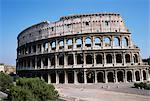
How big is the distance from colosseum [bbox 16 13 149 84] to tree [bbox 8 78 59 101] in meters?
24.8

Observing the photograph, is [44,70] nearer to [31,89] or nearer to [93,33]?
[93,33]

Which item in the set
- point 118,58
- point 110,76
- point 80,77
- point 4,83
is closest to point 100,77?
point 110,76

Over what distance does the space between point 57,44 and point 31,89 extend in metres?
29.6

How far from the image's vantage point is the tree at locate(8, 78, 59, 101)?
22.0m

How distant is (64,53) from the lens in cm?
5244

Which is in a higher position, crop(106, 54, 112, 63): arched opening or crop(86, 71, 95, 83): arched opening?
crop(106, 54, 112, 63): arched opening

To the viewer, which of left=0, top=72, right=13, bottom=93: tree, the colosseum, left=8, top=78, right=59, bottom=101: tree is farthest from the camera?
the colosseum

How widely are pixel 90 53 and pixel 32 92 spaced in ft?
89.7

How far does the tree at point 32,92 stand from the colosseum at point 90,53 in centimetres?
2483

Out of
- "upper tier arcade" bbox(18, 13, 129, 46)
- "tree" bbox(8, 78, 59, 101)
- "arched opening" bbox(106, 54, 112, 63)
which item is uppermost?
"upper tier arcade" bbox(18, 13, 129, 46)

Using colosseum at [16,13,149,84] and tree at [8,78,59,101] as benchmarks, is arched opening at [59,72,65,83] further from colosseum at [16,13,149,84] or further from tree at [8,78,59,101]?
tree at [8,78,59,101]

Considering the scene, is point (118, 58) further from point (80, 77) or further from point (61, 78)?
point (61, 78)

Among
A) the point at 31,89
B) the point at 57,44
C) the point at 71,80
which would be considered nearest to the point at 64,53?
the point at 57,44

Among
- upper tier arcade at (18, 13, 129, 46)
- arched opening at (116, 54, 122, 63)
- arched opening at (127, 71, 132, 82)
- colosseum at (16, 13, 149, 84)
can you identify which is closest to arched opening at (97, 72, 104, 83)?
colosseum at (16, 13, 149, 84)
